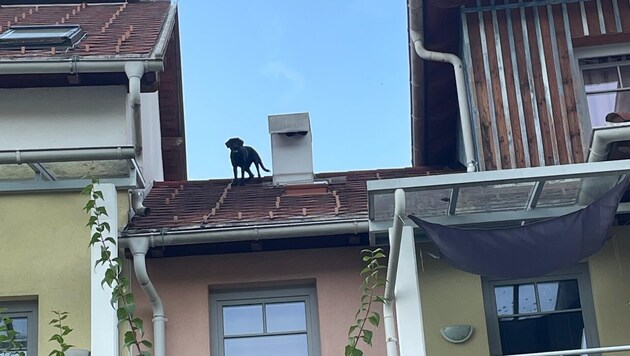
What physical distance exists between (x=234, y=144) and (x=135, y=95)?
2.52m

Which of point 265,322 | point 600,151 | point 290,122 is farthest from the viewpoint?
point 290,122

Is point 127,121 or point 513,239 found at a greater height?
point 127,121

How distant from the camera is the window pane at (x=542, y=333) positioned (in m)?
9.35

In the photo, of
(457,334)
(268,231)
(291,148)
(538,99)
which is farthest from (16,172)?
(538,99)

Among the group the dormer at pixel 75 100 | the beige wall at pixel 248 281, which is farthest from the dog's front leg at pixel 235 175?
the beige wall at pixel 248 281

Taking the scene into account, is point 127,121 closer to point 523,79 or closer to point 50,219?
point 50,219

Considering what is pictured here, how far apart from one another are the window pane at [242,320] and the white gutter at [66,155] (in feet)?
5.73

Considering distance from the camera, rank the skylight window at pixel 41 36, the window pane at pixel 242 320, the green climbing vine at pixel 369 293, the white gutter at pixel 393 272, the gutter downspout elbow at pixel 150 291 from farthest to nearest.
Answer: the skylight window at pixel 41 36 → the window pane at pixel 242 320 → the gutter downspout elbow at pixel 150 291 → the green climbing vine at pixel 369 293 → the white gutter at pixel 393 272

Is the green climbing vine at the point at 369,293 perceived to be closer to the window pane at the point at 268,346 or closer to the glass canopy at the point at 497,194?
the glass canopy at the point at 497,194

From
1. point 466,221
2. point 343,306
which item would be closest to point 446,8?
point 466,221

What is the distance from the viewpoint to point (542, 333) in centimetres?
935

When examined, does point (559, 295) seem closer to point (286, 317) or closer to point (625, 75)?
point (625, 75)

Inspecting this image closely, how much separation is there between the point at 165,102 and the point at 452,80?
4265 mm

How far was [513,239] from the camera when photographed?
27.8 ft
